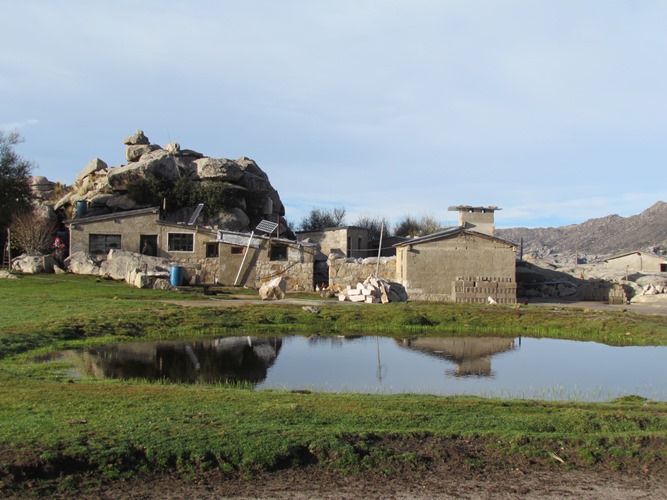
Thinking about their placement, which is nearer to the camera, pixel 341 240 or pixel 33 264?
pixel 33 264

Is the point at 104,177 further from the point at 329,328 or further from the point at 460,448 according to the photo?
the point at 460,448

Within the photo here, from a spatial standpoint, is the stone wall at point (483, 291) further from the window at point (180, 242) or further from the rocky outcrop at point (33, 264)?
the rocky outcrop at point (33, 264)

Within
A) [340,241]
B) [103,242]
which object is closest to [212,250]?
[103,242]

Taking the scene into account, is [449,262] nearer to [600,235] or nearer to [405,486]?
[405,486]

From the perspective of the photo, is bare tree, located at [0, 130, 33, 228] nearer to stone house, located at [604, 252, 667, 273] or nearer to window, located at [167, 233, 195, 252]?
window, located at [167, 233, 195, 252]

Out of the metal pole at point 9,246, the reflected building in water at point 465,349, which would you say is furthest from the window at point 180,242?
the reflected building in water at point 465,349

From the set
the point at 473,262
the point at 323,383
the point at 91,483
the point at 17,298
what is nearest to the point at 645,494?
the point at 91,483

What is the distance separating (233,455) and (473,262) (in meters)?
36.8

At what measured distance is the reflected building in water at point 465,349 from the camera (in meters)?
19.0

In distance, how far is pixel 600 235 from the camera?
148 metres

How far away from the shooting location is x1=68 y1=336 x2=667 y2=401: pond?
16094 millimetres

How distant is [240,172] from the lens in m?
56.8

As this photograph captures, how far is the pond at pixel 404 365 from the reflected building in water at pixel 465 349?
0.04 meters

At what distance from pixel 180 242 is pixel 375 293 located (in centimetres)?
1602
